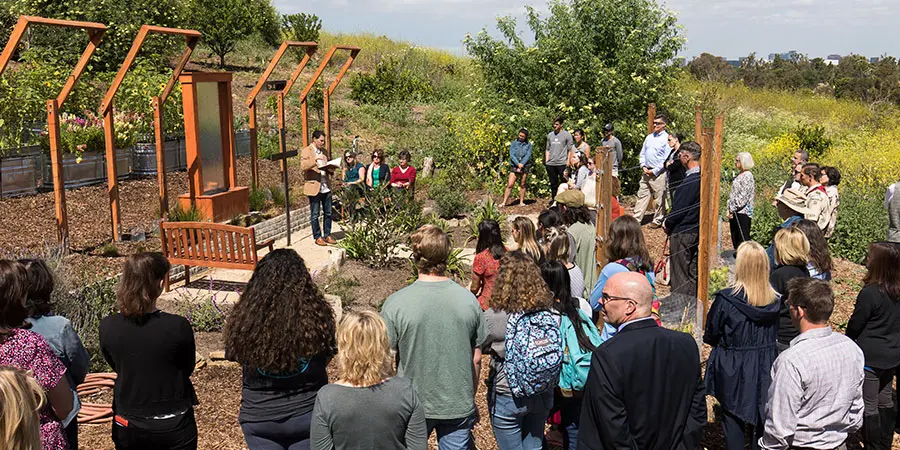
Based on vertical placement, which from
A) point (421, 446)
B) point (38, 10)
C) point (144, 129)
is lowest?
point (421, 446)

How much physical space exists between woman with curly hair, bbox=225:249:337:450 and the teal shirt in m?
0.45

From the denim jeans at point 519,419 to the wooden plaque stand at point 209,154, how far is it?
26.0 feet

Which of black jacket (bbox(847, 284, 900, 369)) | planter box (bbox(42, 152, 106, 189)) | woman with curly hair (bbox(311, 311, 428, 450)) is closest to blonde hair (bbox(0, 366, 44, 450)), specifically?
woman with curly hair (bbox(311, 311, 428, 450))

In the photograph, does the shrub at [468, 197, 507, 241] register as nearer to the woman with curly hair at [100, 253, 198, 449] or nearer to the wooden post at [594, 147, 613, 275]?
the wooden post at [594, 147, 613, 275]

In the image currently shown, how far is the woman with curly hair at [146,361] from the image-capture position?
3701 mm

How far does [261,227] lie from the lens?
11.6 metres

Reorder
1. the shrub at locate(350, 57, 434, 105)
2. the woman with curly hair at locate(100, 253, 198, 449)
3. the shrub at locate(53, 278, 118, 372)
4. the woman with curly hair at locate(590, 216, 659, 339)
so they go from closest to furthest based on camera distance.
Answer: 1. the woman with curly hair at locate(100, 253, 198, 449)
2. the woman with curly hair at locate(590, 216, 659, 339)
3. the shrub at locate(53, 278, 118, 372)
4. the shrub at locate(350, 57, 434, 105)

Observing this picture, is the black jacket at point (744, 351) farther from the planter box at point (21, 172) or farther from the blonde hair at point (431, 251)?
the planter box at point (21, 172)

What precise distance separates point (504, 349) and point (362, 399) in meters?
1.24

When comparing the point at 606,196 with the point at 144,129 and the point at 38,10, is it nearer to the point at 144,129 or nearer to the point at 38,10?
the point at 144,129

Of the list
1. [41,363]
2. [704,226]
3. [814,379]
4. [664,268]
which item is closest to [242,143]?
[664,268]

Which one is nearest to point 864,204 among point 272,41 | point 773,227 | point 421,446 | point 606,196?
point 773,227

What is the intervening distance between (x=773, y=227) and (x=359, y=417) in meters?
9.44

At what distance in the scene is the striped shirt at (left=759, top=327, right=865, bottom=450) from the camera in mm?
3908
